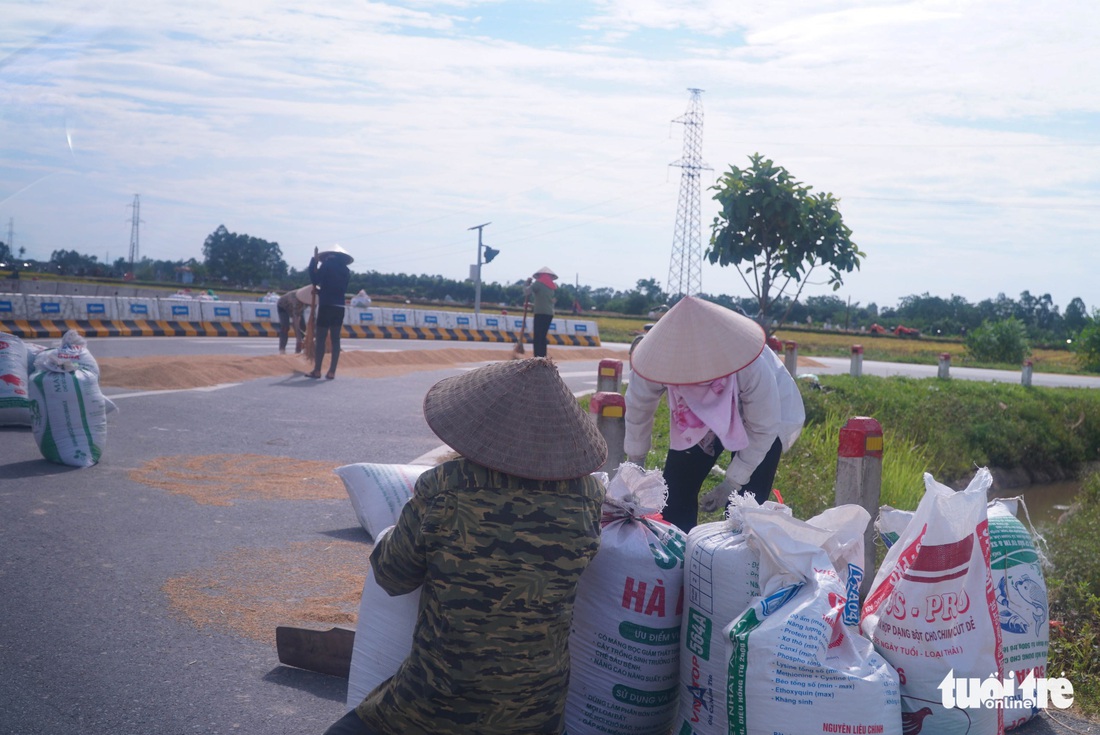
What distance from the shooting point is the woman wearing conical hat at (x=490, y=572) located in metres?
2.66

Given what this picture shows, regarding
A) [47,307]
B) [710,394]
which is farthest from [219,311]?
[710,394]

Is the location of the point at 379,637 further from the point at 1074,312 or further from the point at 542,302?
the point at 1074,312

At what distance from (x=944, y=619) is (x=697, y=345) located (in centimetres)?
153

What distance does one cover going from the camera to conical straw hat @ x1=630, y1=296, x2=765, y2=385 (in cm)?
414

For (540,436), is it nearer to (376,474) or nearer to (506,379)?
(506,379)

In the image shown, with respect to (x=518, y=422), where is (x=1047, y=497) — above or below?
below

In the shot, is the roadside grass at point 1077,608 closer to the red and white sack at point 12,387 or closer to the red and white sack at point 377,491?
the red and white sack at point 377,491

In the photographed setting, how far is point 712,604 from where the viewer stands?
3.17m

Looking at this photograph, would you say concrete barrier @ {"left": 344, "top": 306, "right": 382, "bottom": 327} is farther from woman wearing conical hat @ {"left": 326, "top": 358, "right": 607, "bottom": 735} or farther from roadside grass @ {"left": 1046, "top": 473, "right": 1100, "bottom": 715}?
woman wearing conical hat @ {"left": 326, "top": 358, "right": 607, "bottom": 735}

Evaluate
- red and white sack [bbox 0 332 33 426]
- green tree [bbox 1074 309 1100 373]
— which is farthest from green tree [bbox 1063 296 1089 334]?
red and white sack [bbox 0 332 33 426]

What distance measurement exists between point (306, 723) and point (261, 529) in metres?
2.52

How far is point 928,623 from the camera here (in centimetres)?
311

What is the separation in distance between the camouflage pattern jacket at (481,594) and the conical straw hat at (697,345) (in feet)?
4.91

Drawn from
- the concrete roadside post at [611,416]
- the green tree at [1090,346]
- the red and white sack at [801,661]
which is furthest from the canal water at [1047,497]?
the green tree at [1090,346]
